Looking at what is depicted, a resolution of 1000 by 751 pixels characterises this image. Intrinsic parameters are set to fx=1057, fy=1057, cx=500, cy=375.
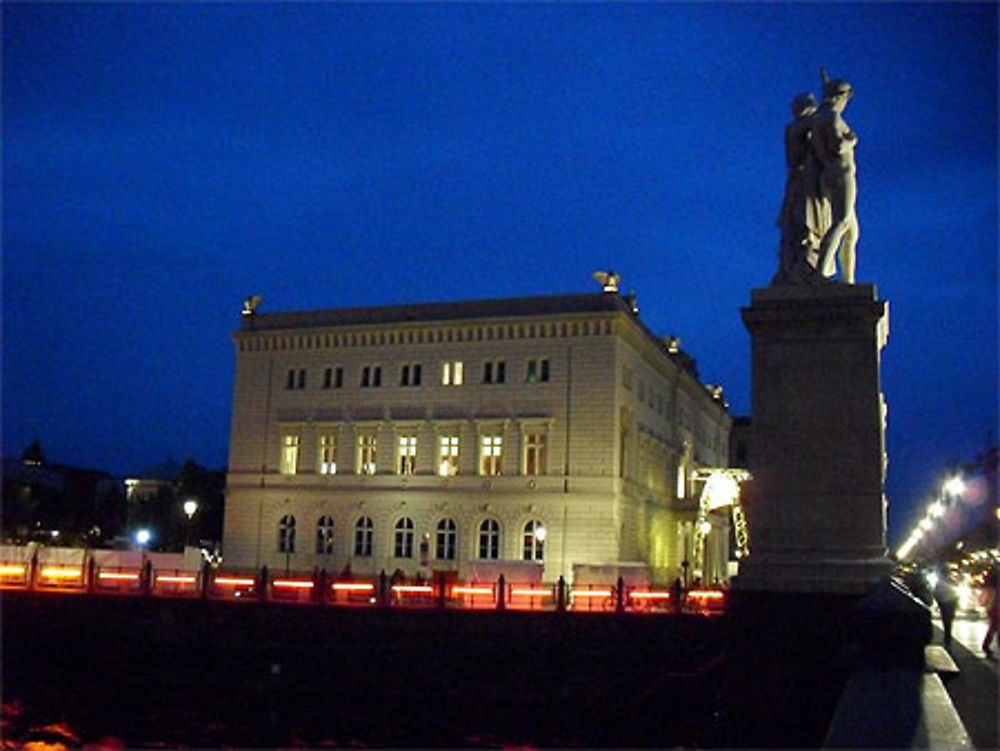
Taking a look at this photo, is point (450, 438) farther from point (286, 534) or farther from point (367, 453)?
point (286, 534)

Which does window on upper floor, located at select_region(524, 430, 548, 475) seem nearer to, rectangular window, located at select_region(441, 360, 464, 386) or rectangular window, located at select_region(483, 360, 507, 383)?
rectangular window, located at select_region(483, 360, 507, 383)

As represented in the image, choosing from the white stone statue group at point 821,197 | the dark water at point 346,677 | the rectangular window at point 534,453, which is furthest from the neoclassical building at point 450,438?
the white stone statue group at point 821,197

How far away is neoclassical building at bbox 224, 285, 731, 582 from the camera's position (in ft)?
170

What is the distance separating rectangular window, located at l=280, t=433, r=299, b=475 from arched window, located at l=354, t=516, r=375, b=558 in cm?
547

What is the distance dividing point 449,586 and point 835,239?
2238cm

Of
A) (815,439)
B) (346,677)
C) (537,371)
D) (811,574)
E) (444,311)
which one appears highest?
(444,311)

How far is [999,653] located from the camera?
15.6 m

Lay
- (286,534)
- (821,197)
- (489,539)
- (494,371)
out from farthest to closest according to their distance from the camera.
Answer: (286,534) < (494,371) < (489,539) < (821,197)

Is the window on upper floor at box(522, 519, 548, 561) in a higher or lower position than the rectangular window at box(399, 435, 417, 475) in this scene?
lower

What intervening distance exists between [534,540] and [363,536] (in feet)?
32.0

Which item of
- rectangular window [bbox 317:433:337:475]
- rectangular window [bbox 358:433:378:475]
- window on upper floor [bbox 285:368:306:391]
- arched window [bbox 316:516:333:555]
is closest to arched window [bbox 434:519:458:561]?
rectangular window [bbox 358:433:378:475]

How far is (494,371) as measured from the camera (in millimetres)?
54219

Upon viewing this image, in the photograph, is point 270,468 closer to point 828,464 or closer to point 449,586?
point 449,586

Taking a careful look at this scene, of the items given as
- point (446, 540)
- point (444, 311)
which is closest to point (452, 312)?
point (444, 311)
